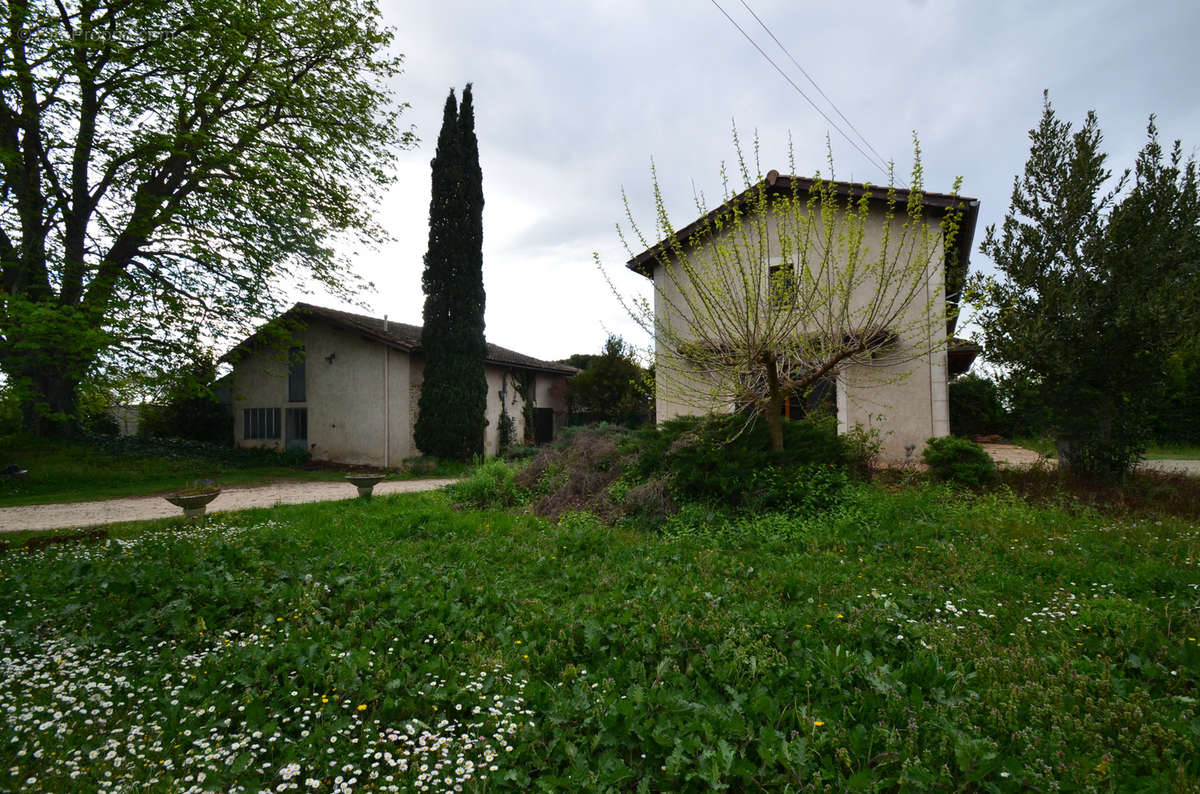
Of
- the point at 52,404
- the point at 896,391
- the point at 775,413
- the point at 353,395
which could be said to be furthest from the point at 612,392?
the point at 52,404

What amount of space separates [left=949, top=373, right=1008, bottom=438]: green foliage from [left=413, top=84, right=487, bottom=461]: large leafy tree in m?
15.8

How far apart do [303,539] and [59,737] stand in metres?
3.61

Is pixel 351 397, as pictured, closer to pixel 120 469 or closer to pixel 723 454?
pixel 120 469

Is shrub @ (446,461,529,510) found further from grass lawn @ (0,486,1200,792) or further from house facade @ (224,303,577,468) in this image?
house facade @ (224,303,577,468)

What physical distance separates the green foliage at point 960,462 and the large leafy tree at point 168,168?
46.9 ft

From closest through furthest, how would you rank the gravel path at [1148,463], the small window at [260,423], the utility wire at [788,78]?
the utility wire at [788,78] → the gravel path at [1148,463] → the small window at [260,423]

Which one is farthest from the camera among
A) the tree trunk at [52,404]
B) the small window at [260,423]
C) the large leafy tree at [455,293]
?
the small window at [260,423]

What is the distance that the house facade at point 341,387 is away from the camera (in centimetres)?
1647

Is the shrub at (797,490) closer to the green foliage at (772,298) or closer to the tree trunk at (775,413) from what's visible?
the tree trunk at (775,413)

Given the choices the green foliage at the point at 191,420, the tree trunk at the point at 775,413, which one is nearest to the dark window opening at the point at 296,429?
the green foliage at the point at 191,420

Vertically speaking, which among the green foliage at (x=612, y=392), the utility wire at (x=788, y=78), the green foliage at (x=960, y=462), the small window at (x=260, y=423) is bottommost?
the green foliage at (x=960, y=462)

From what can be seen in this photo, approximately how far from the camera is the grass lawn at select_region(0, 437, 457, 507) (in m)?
11.1

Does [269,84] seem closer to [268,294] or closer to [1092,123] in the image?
[268,294]

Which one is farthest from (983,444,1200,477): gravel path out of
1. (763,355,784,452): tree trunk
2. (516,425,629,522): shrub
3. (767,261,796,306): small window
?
(516,425,629,522): shrub
